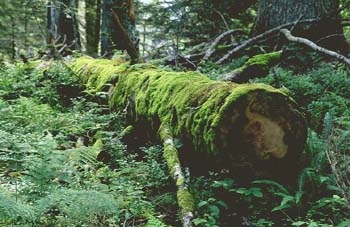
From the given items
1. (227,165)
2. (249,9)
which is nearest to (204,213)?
(227,165)

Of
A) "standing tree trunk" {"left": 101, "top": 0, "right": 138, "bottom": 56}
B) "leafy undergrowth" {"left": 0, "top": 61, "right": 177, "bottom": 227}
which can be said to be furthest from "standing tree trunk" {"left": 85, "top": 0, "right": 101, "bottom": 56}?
"leafy undergrowth" {"left": 0, "top": 61, "right": 177, "bottom": 227}

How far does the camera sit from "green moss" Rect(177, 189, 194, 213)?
370 cm

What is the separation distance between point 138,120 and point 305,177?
2.95 m

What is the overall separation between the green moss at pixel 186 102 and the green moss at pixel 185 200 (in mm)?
512

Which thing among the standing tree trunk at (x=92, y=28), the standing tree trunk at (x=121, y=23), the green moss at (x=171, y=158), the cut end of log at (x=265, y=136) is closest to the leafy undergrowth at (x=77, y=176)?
the green moss at (x=171, y=158)

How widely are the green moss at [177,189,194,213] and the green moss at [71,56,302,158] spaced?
0.51 meters

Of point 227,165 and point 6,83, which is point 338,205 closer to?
point 227,165

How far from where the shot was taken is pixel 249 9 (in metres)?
13.6

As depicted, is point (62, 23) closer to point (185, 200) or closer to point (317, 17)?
point (317, 17)

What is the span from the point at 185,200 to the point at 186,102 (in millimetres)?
1467

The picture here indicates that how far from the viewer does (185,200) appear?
12.5 feet

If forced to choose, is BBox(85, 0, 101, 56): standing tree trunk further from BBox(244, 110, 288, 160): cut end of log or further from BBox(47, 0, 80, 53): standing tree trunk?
BBox(244, 110, 288, 160): cut end of log

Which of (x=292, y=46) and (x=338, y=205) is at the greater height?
(x=292, y=46)

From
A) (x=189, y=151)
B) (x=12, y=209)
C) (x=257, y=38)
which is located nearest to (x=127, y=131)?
(x=189, y=151)
